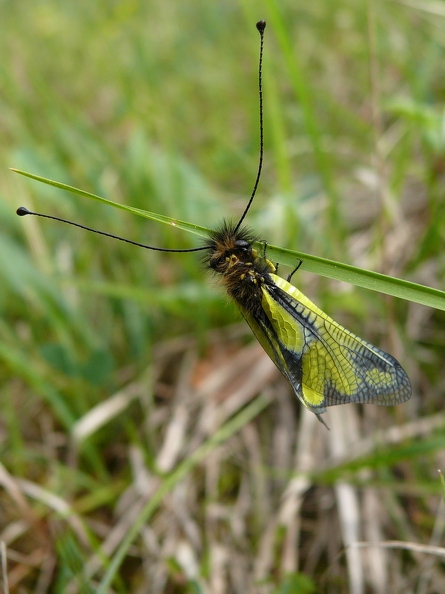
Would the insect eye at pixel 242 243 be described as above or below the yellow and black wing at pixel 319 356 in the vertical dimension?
above

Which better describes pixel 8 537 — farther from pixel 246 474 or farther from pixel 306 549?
pixel 306 549

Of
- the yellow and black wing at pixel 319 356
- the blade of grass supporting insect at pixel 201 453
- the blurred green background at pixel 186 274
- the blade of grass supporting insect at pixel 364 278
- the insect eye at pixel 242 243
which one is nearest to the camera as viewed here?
the blade of grass supporting insect at pixel 364 278

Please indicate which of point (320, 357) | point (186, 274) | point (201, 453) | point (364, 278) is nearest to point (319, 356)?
point (320, 357)

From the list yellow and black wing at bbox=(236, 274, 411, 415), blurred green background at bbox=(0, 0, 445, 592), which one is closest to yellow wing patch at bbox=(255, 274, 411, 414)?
yellow and black wing at bbox=(236, 274, 411, 415)

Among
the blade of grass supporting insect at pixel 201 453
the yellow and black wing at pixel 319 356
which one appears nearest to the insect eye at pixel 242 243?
the yellow and black wing at pixel 319 356

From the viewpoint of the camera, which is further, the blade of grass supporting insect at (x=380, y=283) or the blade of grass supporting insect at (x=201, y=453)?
the blade of grass supporting insect at (x=201, y=453)

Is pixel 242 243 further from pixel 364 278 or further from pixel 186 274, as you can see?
pixel 186 274

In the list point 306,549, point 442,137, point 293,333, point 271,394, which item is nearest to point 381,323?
point 271,394

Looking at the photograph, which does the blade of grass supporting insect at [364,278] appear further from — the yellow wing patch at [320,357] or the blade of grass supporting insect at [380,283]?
the yellow wing patch at [320,357]
